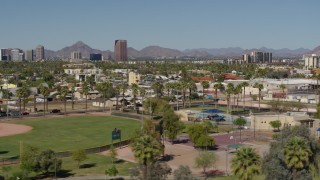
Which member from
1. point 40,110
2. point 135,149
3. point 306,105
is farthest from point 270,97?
point 135,149

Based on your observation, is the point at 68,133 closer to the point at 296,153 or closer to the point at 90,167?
the point at 90,167

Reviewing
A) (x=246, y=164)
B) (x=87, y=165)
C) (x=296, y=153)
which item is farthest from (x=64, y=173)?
(x=296, y=153)

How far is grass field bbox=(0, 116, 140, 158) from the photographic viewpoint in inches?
3039

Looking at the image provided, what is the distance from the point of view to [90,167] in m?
62.7

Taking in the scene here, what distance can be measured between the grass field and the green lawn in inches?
329

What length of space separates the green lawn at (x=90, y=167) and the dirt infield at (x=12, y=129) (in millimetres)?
26909

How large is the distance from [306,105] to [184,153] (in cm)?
6609

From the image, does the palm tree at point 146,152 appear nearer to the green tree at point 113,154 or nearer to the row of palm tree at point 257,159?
the row of palm tree at point 257,159

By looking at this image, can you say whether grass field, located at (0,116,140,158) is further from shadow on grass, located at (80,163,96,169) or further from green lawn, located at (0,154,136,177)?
shadow on grass, located at (80,163,96,169)

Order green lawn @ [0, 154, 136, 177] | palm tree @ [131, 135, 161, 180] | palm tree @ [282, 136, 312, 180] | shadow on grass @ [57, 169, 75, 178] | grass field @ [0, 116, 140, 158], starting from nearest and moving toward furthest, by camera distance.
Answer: palm tree @ [282, 136, 312, 180] → palm tree @ [131, 135, 161, 180] → shadow on grass @ [57, 169, 75, 178] → green lawn @ [0, 154, 136, 177] → grass field @ [0, 116, 140, 158]

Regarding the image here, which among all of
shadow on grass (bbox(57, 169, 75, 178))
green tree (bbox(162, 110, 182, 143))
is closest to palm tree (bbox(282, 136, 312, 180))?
shadow on grass (bbox(57, 169, 75, 178))

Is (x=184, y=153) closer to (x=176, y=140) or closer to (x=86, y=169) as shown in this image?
(x=176, y=140)

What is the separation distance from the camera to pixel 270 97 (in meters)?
154

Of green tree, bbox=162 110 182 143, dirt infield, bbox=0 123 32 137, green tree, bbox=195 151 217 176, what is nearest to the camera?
green tree, bbox=195 151 217 176
